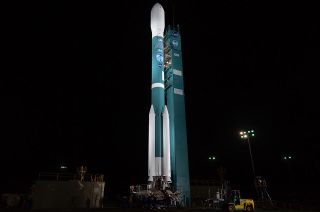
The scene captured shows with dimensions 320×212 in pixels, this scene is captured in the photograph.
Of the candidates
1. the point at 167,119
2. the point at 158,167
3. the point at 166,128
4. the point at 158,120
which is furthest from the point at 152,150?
the point at 167,119

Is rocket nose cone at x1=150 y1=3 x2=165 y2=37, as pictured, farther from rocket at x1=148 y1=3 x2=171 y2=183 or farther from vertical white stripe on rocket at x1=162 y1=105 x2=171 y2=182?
vertical white stripe on rocket at x1=162 y1=105 x2=171 y2=182

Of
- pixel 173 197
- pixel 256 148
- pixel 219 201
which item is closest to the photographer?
pixel 219 201

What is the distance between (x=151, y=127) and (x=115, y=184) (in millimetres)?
25130

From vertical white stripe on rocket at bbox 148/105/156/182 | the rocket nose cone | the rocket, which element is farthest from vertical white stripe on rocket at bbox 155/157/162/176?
the rocket nose cone

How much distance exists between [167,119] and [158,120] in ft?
3.28

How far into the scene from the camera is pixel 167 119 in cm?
3012

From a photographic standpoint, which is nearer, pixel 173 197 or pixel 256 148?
pixel 173 197

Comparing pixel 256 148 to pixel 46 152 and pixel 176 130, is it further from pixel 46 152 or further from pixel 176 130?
pixel 46 152

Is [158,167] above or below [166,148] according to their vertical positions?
below

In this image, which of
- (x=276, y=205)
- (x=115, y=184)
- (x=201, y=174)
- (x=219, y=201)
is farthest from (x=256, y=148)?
(x=219, y=201)

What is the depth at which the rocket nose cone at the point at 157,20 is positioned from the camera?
3378 cm

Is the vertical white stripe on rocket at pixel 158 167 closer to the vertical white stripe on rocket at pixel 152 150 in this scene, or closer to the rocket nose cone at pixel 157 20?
the vertical white stripe on rocket at pixel 152 150

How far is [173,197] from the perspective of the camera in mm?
24812

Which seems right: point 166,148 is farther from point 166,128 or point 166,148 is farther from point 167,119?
point 167,119
